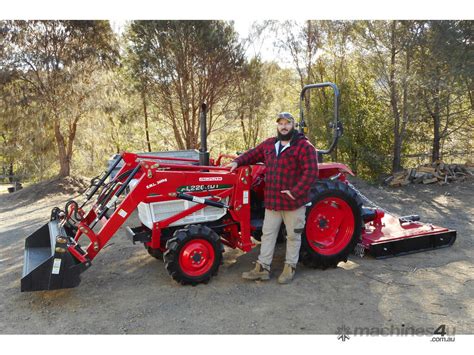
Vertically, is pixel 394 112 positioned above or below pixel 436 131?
above

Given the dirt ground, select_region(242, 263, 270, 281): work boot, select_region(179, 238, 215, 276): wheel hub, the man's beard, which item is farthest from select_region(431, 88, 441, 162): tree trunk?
select_region(179, 238, 215, 276): wheel hub

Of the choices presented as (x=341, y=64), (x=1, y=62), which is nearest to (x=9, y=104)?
(x=1, y=62)

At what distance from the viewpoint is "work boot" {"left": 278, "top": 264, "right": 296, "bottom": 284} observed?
413 cm

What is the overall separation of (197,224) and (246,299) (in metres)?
0.94

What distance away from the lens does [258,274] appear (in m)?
4.21

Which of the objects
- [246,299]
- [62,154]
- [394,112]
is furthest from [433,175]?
[62,154]

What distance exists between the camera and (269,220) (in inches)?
165

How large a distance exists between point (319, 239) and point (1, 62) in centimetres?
952

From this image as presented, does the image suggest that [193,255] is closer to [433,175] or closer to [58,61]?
[433,175]

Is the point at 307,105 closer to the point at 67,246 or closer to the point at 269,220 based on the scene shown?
the point at 269,220

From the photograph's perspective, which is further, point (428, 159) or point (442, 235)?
point (428, 159)

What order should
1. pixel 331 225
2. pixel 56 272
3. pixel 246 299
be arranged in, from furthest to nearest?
pixel 331 225, pixel 246 299, pixel 56 272
